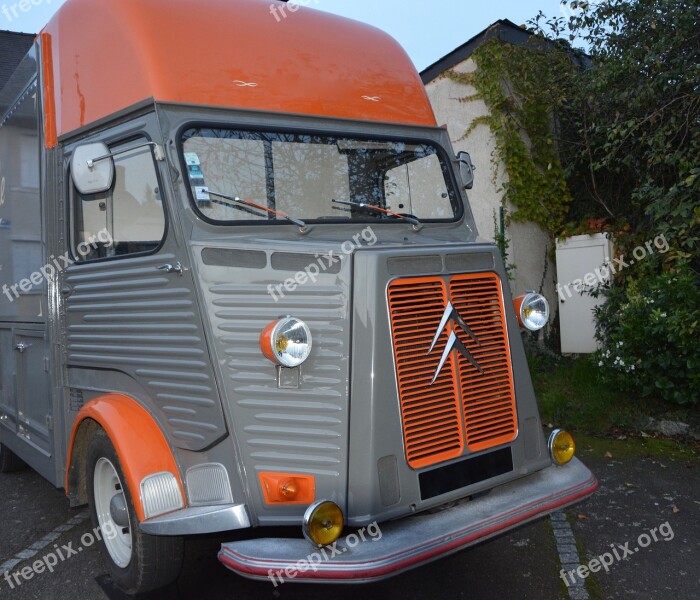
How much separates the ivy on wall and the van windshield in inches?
174

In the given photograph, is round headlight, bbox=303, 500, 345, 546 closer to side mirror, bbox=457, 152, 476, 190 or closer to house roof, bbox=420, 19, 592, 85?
side mirror, bbox=457, 152, 476, 190

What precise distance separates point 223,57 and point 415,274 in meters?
1.60

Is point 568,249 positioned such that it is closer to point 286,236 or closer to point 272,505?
point 286,236

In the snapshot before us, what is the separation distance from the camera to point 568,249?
26.6ft

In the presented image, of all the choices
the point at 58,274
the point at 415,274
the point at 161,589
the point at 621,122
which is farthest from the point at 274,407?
the point at 621,122

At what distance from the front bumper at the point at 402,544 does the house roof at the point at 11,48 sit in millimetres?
9724

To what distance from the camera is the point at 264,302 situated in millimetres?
2957

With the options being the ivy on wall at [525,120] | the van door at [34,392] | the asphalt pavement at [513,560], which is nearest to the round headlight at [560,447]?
the asphalt pavement at [513,560]

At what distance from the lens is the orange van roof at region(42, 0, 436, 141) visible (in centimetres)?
338

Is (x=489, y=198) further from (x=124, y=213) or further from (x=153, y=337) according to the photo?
(x=153, y=337)

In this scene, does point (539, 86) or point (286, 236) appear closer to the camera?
point (286, 236)

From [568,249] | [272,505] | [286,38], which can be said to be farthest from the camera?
[568,249]

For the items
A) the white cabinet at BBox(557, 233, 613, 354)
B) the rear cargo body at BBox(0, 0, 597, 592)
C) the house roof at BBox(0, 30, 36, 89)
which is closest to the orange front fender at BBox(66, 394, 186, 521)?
the rear cargo body at BBox(0, 0, 597, 592)

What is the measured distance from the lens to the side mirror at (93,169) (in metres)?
3.30
